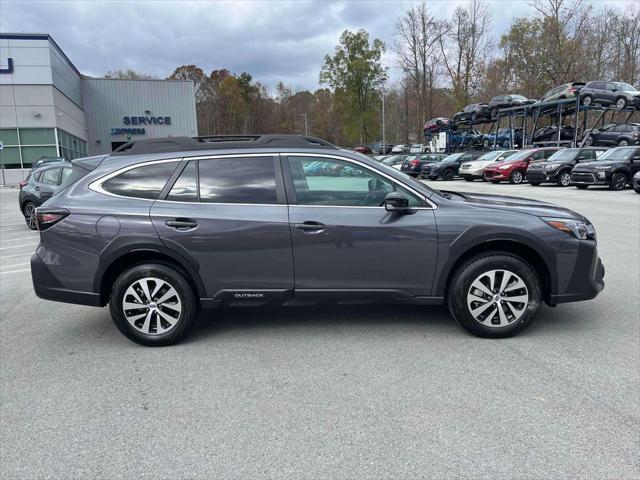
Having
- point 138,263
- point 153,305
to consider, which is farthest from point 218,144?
point 153,305

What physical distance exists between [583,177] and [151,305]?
19582 millimetres

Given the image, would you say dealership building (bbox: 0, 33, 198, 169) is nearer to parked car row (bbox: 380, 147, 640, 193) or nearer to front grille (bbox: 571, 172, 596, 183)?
parked car row (bbox: 380, 147, 640, 193)

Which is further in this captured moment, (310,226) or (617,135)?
(617,135)

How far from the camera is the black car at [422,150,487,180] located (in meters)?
30.1

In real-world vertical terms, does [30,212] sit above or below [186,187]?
below

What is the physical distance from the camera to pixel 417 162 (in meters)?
32.1

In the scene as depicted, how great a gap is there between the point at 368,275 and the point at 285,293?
738mm

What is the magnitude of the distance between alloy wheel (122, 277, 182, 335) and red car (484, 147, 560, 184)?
76.5ft

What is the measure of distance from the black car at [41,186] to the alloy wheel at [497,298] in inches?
435

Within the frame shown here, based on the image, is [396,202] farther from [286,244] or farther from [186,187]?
[186,187]

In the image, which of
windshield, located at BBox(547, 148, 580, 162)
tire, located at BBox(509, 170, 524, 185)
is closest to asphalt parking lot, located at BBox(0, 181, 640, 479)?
windshield, located at BBox(547, 148, 580, 162)

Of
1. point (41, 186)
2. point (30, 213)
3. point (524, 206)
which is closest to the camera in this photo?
point (524, 206)

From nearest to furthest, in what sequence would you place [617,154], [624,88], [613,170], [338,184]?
1. [338,184]
2. [613,170]
3. [617,154]
4. [624,88]

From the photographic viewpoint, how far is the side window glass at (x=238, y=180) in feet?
14.0
